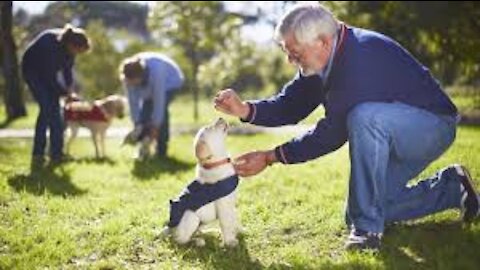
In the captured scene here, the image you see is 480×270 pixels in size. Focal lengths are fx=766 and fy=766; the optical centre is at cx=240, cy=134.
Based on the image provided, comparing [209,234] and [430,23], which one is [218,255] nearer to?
[209,234]

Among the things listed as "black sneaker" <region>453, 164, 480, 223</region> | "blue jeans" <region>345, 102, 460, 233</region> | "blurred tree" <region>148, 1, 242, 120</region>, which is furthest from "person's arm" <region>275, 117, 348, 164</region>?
"blurred tree" <region>148, 1, 242, 120</region>

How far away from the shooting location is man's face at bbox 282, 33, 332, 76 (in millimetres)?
5043

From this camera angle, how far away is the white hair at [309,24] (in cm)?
499

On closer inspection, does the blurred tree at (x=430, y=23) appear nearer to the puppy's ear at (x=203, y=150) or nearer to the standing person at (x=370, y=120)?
the standing person at (x=370, y=120)

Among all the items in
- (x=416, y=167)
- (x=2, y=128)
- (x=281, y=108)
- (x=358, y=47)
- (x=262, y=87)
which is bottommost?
(x=262, y=87)

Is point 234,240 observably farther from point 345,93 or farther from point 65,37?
point 65,37

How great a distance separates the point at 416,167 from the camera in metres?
5.65

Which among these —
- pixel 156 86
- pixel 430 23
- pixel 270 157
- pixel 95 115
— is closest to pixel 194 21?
pixel 430 23

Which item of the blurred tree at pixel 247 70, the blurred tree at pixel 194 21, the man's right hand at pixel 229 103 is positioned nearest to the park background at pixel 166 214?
the man's right hand at pixel 229 103

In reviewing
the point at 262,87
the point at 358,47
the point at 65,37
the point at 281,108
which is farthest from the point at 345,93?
the point at 262,87

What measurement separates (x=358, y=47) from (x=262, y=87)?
170ft

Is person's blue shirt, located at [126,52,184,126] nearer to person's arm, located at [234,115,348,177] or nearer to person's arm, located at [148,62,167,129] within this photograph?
person's arm, located at [148,62,167,129]

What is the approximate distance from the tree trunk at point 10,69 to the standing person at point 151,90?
7107mm

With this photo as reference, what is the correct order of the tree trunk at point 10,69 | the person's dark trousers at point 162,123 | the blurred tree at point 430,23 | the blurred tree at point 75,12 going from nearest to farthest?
the person's dark trousers at point 162,123, the blurred tree at point 75,12, the tree trunk at point 10,69, the blurred tree at point 430,23
